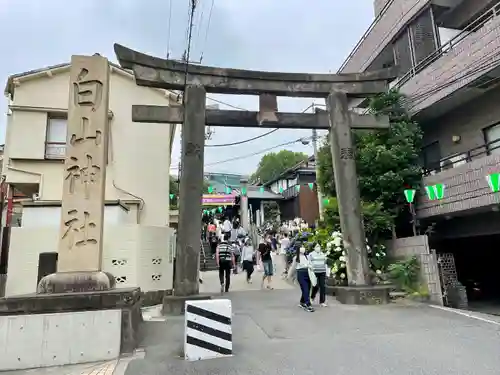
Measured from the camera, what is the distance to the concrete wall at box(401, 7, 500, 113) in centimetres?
1084

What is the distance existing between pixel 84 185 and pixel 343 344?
18.5ft

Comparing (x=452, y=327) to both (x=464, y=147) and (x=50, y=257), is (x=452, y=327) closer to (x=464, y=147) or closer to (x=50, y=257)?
(x=464, y=147)

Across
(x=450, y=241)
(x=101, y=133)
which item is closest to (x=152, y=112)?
(x=101, y=133)

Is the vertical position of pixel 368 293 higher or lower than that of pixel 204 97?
lower

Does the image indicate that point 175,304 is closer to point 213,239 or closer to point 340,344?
point 340,344

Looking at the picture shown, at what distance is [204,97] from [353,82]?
15.9 ft

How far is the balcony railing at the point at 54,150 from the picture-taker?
1516 cm

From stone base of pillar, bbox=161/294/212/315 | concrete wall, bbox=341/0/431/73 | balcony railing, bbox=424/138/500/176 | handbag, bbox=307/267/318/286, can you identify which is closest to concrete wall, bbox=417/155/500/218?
balcony railing, bbox=424/138/500/176

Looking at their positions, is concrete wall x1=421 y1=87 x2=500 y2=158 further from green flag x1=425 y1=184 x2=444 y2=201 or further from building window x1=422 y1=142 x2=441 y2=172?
green flag x1=425 y1=184 x2=444 y2=201

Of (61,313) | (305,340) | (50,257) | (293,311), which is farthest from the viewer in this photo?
(50,257)

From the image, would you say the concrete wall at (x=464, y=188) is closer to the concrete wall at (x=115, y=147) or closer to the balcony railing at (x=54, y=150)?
the concrete wall at (x=115, y=147)

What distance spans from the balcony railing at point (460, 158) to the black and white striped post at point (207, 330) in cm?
988

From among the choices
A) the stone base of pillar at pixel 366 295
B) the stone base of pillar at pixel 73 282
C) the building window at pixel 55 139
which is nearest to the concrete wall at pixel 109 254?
the building window at pixel 55 139

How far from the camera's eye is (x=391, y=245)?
41.4ft
